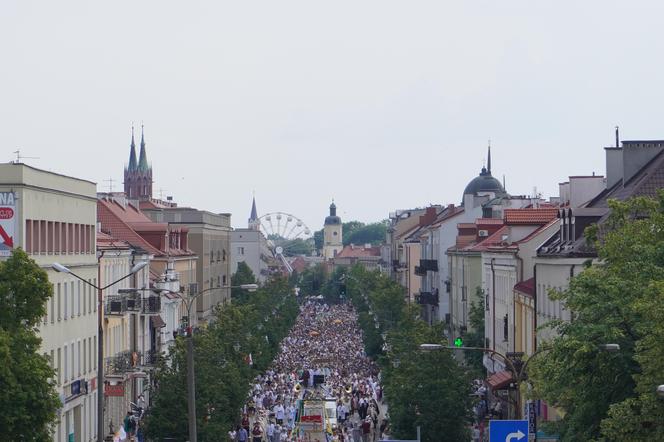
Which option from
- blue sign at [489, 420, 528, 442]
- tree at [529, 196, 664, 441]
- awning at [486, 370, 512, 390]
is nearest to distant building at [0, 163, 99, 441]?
awning at [486, 370, 512, 390]

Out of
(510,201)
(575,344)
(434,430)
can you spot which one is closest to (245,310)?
(510,201)

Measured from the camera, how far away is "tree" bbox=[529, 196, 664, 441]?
1104 inches

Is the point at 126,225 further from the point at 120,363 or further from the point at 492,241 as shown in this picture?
the point at 492,241

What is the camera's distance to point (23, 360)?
36219 mm

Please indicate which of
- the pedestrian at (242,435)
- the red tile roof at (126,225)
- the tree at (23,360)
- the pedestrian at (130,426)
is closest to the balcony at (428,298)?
the red tile roof at (126,225)

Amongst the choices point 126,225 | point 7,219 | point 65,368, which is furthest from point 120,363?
point 7,219

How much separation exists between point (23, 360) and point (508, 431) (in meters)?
12.3

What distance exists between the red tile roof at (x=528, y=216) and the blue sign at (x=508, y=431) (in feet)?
131

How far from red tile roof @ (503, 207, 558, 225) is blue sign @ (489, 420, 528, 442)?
3991 centimetres

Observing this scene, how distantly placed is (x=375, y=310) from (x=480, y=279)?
30.5 meters

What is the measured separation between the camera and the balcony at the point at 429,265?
11806 cm

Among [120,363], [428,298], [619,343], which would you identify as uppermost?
[619,343]

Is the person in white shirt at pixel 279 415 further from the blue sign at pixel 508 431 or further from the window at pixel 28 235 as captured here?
the blue sign at pixel 508 431

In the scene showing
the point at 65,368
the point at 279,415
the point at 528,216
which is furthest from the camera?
the point at 528,216
